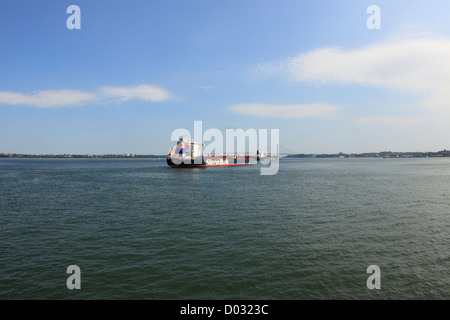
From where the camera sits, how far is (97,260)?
1241cm

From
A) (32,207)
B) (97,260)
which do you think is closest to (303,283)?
(97,260)

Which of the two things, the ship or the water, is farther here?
the ship

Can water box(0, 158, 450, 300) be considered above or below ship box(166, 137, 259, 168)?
below

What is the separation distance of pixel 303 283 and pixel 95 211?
19374mm

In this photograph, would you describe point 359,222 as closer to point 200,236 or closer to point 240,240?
point 240,240

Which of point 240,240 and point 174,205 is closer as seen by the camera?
point 240,240

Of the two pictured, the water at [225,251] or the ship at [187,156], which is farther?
the ship at [187,156]

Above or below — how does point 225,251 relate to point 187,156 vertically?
below

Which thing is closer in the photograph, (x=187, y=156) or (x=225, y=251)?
(x=225, y=251)

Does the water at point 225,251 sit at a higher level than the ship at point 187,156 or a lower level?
lower
